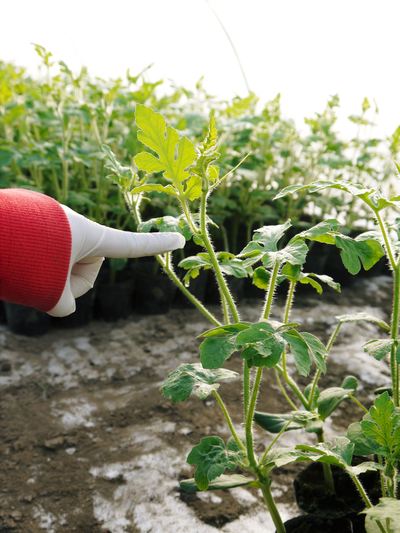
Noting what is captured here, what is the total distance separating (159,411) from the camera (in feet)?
7.77

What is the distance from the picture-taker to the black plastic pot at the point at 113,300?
3.18 meters

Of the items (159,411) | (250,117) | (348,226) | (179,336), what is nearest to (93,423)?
(159,411)

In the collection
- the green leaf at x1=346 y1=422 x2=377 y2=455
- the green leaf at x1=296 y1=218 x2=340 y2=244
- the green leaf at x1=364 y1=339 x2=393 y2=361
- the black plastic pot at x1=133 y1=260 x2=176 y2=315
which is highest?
the green leaf at x1=296 y1=218 x2=340 y2=244

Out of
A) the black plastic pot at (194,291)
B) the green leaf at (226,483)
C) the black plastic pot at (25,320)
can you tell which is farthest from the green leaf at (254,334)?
the black plastic pot at (194,291)

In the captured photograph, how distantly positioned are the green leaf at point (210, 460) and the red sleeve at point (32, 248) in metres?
0.45

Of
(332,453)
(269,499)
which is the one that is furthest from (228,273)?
(269,499)

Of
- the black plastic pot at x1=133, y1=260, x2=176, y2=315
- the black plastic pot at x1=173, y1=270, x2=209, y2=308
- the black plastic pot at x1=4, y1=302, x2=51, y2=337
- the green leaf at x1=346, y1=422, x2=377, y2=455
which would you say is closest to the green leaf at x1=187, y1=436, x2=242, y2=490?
the green leaf at x1=346, y1=422, x2=377, y2=455

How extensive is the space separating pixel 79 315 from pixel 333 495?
1.79 meters

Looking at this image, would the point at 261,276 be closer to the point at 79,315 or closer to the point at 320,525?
the point at 320,525

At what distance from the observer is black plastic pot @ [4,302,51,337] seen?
2.98m

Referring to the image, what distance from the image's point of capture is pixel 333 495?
1.64 m

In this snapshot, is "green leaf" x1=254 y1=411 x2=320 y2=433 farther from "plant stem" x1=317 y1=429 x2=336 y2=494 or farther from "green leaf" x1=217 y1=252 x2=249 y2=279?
"green leaf" x1=217 y1=252 x2=249 y2=279

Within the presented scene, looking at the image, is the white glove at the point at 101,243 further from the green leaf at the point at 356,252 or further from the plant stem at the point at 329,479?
the plant stem at the point at 329,479

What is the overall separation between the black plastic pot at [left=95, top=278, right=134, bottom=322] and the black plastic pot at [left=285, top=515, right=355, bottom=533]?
1.86m
